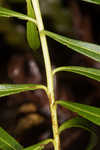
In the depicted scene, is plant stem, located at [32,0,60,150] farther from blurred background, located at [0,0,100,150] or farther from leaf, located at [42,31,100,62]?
blurred background, located at [0,0,100,150]

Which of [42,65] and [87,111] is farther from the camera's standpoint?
[42,65]

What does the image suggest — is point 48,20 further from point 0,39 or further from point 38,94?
point 38,94

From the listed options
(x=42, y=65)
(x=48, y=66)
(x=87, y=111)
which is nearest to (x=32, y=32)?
(x=48, y=66)

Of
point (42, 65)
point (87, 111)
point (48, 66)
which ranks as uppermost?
point (48, 66)

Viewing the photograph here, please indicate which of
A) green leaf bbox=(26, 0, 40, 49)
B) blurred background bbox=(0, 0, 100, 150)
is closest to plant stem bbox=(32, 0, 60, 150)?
green leaf bbox=(26, 0, 40, 49)

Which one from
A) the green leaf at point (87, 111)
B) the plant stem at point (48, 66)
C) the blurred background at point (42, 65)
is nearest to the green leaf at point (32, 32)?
the plant stem at point (48, 66)

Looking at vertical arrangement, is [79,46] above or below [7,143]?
above

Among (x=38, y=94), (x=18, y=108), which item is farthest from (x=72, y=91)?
(x=18, y=108)

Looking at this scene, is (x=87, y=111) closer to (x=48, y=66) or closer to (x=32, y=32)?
(x=48, y=66)

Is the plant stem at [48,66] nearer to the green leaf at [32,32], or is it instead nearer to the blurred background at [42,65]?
the green leaf at [32,32]
